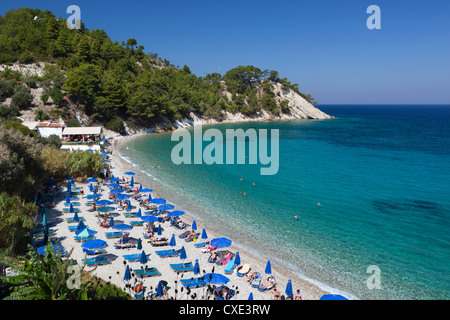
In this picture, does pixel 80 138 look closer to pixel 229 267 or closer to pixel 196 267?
pixel 196 267

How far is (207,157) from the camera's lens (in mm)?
53906

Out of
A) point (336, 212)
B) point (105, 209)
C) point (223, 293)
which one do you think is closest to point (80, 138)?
point (105, 209)

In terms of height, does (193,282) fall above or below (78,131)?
below

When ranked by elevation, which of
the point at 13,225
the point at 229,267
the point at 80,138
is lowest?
the point at 229,267

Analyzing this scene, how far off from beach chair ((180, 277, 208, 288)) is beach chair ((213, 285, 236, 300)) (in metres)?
0.97

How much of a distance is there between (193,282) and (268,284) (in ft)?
14.7

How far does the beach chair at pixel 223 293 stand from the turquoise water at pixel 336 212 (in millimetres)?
5011

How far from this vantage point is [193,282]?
16.5m

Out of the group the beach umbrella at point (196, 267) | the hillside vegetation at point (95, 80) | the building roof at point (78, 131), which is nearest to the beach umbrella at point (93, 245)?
the beach umbrella at point (196, 267)

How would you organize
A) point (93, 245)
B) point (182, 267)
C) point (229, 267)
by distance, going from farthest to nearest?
point (93, 245)
point (229, 267)
point (182, 267)

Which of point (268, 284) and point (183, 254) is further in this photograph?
point (183, 254)

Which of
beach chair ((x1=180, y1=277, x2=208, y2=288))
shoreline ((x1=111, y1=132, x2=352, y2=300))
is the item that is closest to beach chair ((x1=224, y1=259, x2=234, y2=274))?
shoreline ((x1=111, y1=132, x2=352, y2=300))

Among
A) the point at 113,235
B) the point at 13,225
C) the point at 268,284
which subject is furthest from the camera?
the point at 113,235
